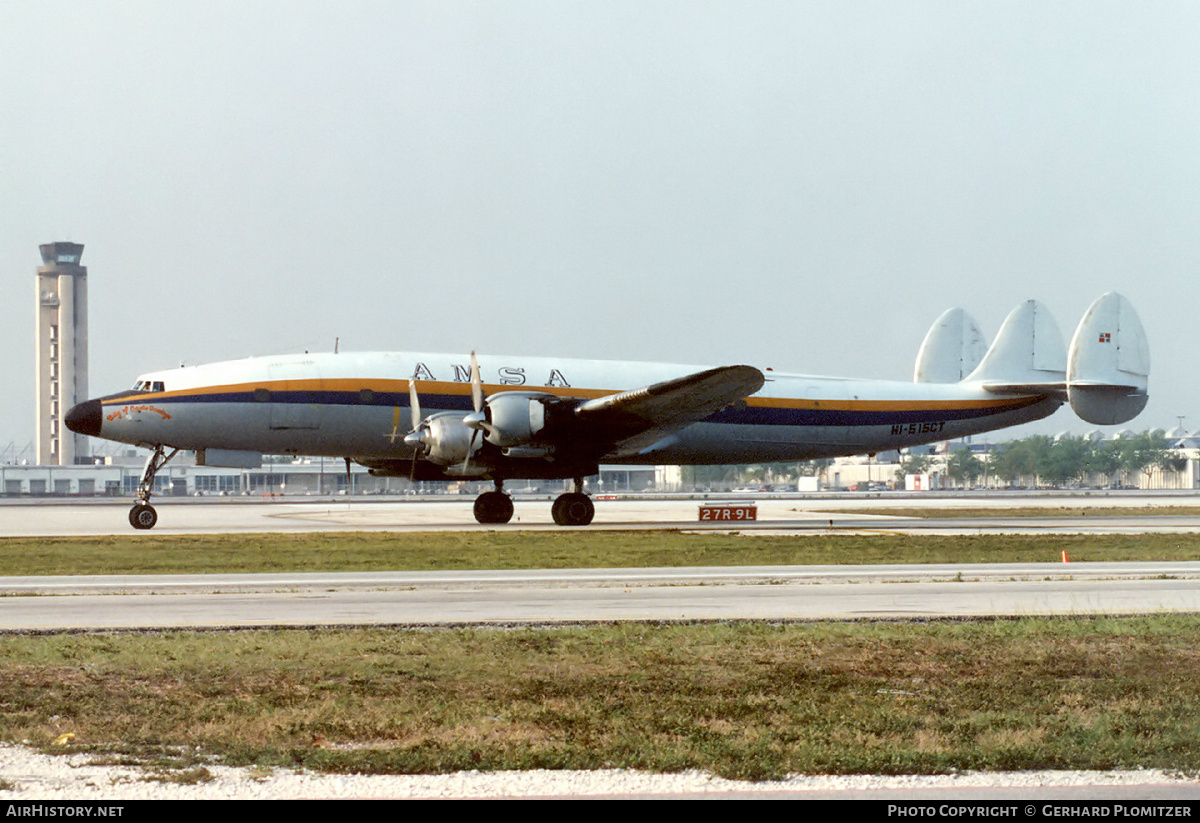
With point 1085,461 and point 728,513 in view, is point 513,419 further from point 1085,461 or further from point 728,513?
point 1085,461

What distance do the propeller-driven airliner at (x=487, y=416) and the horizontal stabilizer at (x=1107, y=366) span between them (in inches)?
299

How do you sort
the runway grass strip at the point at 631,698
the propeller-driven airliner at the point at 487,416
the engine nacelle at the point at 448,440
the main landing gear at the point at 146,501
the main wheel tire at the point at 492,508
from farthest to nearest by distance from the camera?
the main wheel tire at the point at 492,508
the main landing gear at the point at 146,501
the propeller-driven airliner at the point at 487,416
the engine nacelle at the point at 448,440
the runway grass strip at the point at 631,698

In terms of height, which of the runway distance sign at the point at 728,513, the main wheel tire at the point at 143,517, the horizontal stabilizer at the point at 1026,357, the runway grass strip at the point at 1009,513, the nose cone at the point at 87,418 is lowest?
the runway grass strip at the point at 1009,513

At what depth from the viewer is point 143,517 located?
3931 cm

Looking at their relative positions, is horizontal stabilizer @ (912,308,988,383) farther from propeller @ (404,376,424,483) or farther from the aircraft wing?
propeller @ (404,376,424,483)

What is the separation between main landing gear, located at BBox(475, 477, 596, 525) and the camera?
40.8 meters

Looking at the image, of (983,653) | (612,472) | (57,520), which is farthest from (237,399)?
(612,472)

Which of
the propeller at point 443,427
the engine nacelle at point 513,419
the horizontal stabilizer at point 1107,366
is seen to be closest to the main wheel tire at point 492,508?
the propeller at point 443,427

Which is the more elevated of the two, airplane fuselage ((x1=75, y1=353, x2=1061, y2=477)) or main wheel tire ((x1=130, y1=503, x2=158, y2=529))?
airplane fuselage ((x1=75, y1=353, x2=1061, y2=477))

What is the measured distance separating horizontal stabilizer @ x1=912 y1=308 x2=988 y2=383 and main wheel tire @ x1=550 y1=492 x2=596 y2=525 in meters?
17.2

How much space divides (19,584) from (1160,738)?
19.9 metres

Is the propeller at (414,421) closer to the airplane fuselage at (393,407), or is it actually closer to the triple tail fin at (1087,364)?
the airplane fuselage at (393,407)

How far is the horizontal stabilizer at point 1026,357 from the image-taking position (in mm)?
47906

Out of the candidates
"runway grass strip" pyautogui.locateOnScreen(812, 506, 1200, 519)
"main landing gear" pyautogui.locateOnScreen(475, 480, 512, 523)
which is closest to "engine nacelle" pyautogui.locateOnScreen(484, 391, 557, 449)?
"main landing gear" pyautogui.locateOnScreen(475, 480, 512, 523)
